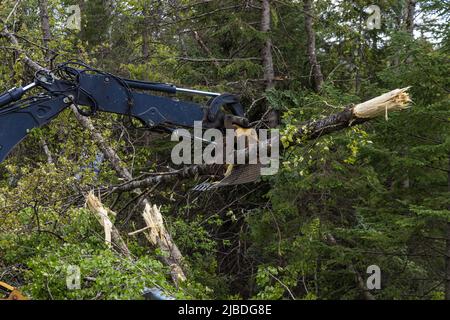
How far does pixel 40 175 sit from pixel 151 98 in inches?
181

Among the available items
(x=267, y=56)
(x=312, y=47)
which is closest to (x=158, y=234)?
(x=267, y=56)

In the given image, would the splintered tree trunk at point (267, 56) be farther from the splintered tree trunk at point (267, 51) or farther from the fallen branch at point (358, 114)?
the fallen branch at point (358, 114)

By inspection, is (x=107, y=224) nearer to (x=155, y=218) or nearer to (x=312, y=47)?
(x=155, y=218)

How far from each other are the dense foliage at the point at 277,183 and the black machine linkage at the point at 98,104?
1.39 metres

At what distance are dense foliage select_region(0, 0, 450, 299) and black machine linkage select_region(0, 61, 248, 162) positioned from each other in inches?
54.9

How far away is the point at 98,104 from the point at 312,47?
7884 mm

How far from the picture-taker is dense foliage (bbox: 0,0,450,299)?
32.4 feet

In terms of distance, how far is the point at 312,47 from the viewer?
15.1 m

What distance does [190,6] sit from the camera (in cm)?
1477

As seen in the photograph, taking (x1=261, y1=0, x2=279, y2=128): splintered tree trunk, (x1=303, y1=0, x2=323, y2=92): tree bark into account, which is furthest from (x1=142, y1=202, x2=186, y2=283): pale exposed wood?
(x1=303, y1=0, x2=323, y2=92): tree bark

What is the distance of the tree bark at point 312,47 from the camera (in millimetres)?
14945

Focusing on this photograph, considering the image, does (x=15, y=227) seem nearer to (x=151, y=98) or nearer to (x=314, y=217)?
(x=151, y=98)
